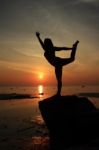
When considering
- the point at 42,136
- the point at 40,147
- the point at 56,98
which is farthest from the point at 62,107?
the point at 42,136

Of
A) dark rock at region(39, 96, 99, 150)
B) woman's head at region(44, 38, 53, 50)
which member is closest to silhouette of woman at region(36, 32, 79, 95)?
woman's head at region(44, 38, 53, 50)

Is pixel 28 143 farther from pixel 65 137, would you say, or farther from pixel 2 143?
pixel 65 137

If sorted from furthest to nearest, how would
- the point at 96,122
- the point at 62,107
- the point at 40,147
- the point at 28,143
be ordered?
1. the point at 28,143
2. the point at 40,147
3. the point at 62,107
4. the point at 96,122

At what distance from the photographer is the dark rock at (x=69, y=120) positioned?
11.1m

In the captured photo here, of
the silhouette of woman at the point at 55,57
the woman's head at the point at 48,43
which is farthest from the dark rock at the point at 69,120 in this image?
the woman's head at the point at 48,43

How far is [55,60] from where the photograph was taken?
1285 centimetres

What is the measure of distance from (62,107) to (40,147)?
470 cm

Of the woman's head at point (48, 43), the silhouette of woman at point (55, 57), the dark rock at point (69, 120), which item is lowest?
the dark rock at point (69, 120)

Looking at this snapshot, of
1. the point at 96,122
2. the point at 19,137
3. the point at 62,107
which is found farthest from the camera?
the point at 19,137

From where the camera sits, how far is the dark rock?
11.1 metres

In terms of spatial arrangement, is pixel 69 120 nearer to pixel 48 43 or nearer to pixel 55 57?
pixel 55 57

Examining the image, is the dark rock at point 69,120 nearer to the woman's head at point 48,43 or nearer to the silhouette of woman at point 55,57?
the silhouette of woman at point 55,57

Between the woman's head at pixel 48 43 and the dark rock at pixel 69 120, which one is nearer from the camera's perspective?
the dark rock at pixel 69 120

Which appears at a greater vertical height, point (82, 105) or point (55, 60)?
point (55, 60)
